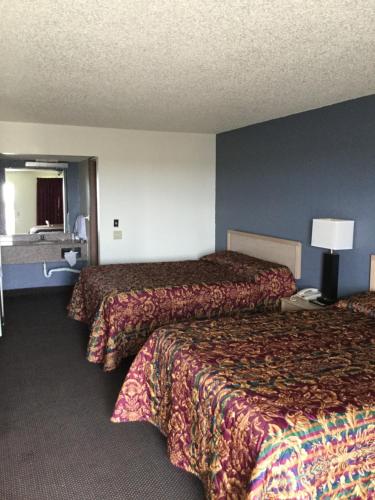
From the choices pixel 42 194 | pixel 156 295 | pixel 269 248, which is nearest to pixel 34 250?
pixel 42 194

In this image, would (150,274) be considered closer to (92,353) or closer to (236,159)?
(92,353)

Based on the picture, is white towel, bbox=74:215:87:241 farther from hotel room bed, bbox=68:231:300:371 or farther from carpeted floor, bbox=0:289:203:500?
carpeted floor, bbox=0:289:203:500

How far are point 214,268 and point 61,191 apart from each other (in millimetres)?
2509

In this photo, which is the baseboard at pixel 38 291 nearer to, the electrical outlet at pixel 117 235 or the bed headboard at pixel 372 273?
the electrical outlet at pixel 117 235

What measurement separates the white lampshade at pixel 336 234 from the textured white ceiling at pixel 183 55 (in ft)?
3.15

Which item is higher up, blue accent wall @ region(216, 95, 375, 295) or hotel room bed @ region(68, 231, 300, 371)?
blue accent wall @ region(216, 95, 375, 295)

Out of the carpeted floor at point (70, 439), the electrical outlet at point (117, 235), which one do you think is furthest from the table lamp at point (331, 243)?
the electrical outlet at point (117, 235)

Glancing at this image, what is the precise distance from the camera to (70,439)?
244 centimetres

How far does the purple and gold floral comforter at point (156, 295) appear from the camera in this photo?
11.3 ft

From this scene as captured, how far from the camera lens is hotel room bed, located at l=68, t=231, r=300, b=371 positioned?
3.45 meters

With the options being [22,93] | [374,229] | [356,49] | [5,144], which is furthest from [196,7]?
[5,144]

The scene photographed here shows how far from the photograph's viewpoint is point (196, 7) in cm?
174

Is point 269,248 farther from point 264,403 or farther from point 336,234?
point 264,403

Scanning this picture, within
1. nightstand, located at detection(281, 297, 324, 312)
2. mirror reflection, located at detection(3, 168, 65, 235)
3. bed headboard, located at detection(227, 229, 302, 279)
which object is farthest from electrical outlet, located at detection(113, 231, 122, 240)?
nightstand, located at detection(281, 297, 324, 312)
